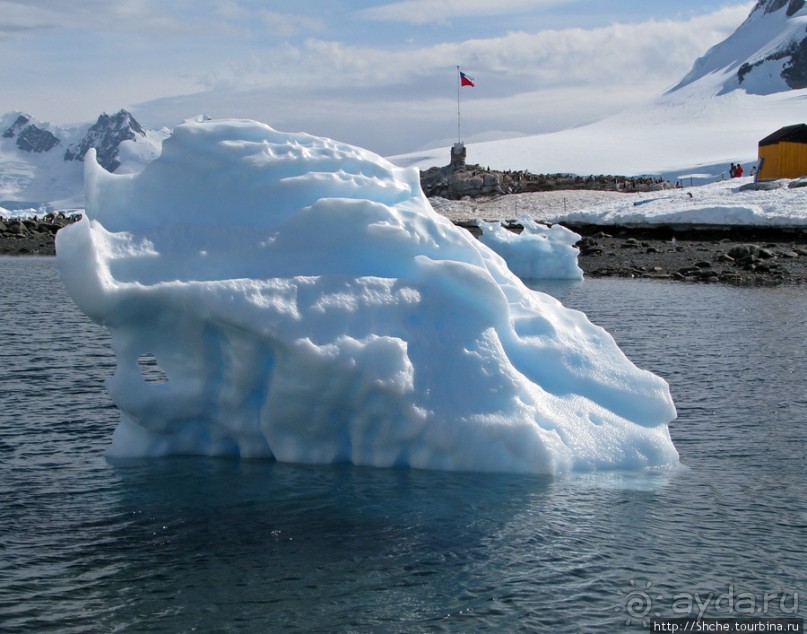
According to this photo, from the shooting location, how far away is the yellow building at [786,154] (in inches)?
2243

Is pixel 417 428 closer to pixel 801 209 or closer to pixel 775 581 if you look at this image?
pixel 775 581

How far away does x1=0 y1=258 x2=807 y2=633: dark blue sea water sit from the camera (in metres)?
7.25

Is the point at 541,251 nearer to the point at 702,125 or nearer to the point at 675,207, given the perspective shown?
the point at 675,207

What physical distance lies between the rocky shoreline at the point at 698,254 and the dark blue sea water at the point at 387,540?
69.2 ft

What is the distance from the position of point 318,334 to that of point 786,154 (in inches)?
2090

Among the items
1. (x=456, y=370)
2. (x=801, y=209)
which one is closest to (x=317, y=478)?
(x=456, y=370)

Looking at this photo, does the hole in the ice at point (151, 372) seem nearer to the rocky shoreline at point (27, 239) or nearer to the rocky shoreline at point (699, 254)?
the rocky shoreline at point (699, 254)

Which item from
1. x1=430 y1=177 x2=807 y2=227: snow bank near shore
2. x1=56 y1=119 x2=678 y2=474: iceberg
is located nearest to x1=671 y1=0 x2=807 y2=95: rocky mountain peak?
x1=430 y1=177 x2=807 y2=227: snow bank near shore

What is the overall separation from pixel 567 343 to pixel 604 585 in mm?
3782

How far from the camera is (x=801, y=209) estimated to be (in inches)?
1578

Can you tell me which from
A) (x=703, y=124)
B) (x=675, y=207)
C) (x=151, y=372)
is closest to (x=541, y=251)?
(x=675, y=207)

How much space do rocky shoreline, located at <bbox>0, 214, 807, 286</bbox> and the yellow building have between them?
1581 centimetres

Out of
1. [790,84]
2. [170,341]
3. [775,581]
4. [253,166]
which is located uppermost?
[790,84]

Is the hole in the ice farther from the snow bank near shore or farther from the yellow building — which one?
the yellow building
